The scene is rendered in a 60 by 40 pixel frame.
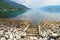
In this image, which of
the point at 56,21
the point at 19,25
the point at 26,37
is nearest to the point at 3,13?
the point at 19,25

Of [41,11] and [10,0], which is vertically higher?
[10,0]

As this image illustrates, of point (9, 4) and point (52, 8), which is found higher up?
point (9, 4)

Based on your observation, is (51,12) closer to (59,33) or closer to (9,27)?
(59,33)

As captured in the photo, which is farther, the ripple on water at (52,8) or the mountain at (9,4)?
the mountain at (9,4)

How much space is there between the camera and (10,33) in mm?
5742

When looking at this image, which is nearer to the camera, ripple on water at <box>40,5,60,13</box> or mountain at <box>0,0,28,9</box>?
ripple on water at <box>40,5,60,13</box>

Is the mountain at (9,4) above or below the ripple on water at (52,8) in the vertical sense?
above

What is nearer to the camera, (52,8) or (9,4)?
(52,8)

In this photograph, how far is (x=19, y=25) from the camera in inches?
237

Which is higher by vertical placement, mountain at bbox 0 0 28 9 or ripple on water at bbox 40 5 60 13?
mountain at bbox 0 0 28 9

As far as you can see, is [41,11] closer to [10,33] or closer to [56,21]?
[56,21]

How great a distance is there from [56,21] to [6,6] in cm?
158

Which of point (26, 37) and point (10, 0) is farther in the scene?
point (10, 0)

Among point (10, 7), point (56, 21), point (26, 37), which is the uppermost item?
point (10, 7)
